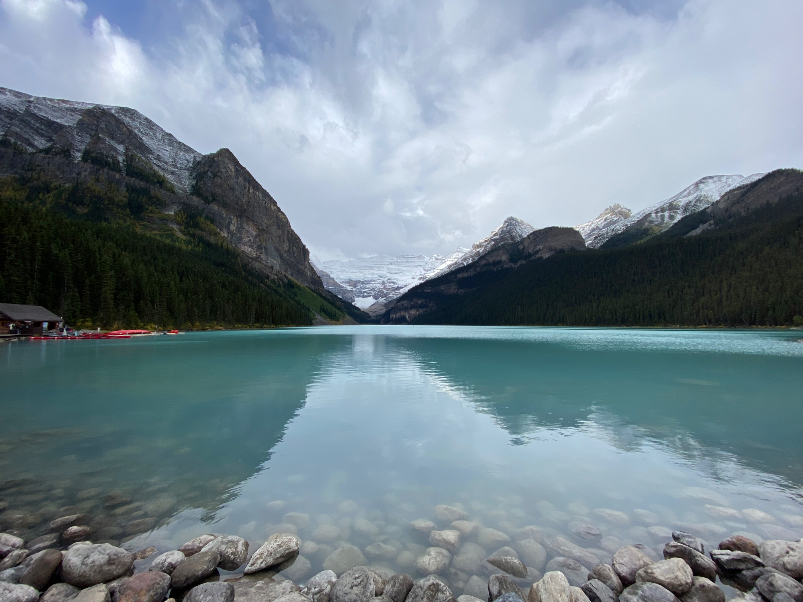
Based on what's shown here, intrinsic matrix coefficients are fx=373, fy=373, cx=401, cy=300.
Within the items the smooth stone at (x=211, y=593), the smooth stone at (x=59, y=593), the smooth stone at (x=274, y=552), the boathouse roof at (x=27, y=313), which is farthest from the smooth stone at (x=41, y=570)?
the boathouse roof at (x=27, y=313)

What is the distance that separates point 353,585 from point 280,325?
158936 millimetres

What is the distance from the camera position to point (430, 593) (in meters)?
5.66

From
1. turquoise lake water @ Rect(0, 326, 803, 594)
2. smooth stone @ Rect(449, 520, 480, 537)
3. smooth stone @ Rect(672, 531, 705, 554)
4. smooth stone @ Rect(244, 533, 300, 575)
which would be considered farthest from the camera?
turquoise lake water @ Rect(0, 326, 803, 594)

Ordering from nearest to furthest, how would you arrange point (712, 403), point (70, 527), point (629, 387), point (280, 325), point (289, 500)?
point (70, 527), point (289, 500), point (712, 403), point (629, 387), point (280, 325)

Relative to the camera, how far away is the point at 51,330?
217ft

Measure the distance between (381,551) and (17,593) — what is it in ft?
18.3

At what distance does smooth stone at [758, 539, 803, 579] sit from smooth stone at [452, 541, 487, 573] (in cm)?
500

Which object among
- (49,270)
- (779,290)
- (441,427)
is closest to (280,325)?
(49,270)

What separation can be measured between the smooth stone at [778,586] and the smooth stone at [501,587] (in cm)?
379

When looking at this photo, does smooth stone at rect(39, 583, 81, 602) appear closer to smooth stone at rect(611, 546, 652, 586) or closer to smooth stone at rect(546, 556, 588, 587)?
smooth stone at rect(546, 556, 588, 587)

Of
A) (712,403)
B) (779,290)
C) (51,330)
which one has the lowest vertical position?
(712,403)

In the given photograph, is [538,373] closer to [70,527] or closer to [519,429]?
[519,429]

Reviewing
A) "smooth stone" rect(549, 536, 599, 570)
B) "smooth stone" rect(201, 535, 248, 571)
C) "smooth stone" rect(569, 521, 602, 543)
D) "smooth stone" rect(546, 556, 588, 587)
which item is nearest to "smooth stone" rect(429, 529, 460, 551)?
"smooth stone" rect(546, 556, 588, 587)

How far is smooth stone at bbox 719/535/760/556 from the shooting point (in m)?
7.05
